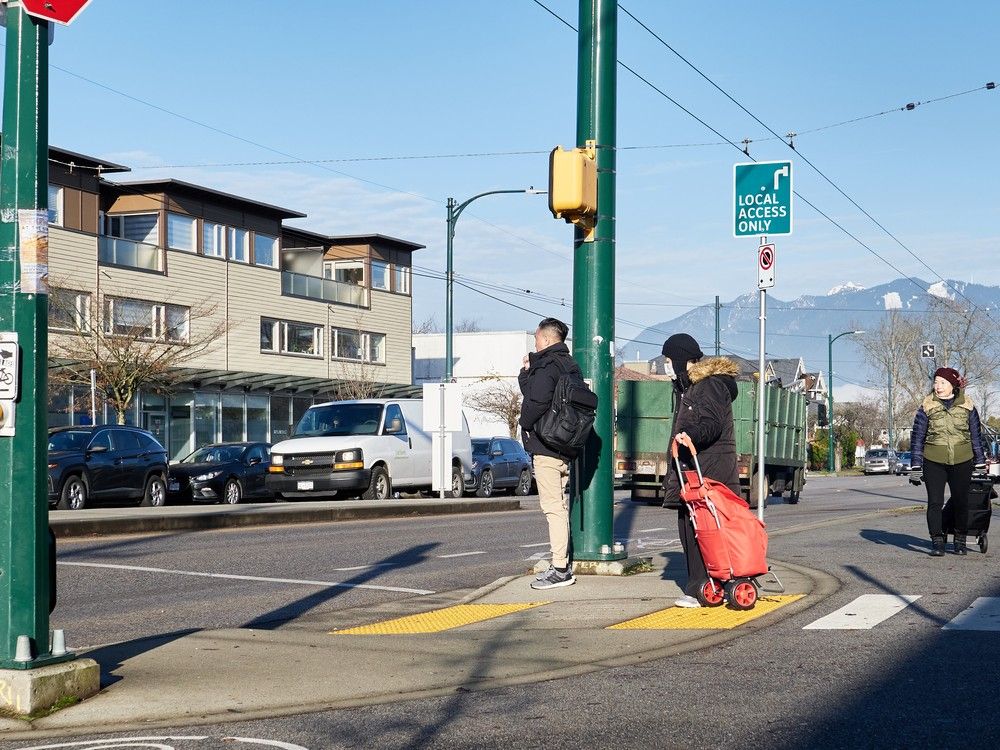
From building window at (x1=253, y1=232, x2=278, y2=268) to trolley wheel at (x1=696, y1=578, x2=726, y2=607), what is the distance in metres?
39.9

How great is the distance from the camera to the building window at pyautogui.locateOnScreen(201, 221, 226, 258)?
44156 millimetres

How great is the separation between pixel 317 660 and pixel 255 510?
13.3m

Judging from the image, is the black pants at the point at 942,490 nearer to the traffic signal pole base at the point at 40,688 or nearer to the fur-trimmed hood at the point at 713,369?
the fur-trimmed hood at the point at 713,369

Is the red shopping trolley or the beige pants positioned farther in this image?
the beige pants

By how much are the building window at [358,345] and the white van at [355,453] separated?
25.9 meters

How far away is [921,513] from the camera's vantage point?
1914cm

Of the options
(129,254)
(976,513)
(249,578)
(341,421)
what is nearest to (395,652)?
(249,578)

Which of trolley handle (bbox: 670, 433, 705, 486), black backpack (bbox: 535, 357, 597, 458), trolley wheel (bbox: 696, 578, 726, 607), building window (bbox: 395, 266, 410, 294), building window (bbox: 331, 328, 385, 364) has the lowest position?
trolley wheel (bbox: 696, 578, 726, 607)

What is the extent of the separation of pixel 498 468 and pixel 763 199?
19586 millimetres

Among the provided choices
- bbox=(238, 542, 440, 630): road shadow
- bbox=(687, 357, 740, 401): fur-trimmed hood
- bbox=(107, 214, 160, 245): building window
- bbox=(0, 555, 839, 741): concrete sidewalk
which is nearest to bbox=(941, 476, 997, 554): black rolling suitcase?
bbox=(0, 555, 839, 741): concrete sidewalk

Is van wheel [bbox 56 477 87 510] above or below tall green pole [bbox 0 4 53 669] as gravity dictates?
below

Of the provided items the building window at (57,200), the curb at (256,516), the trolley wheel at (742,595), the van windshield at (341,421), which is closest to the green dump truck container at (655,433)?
the curb at (256,516)

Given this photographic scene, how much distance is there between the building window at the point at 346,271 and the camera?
173 feet

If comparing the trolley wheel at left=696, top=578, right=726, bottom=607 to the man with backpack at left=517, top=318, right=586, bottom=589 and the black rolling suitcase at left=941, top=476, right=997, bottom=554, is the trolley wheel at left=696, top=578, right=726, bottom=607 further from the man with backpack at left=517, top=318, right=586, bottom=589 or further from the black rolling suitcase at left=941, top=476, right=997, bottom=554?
the black rolling suitcase at left=941, top=476, right=997, bottom=554
